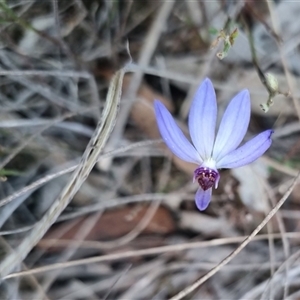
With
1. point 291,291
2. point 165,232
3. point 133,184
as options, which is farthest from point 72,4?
point 291,291

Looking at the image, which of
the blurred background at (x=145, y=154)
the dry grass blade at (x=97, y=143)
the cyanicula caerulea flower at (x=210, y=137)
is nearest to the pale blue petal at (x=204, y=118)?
the cyanicula caerulea flower at (x=210, y=137)

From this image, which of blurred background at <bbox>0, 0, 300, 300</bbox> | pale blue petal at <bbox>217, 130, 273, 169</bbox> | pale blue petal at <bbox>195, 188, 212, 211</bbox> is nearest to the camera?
pale blue petal at <bbox>217, 130, 273, 169</bbox>

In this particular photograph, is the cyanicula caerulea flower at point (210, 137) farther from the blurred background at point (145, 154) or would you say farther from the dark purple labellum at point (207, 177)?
the blurred background at point (145, 154)

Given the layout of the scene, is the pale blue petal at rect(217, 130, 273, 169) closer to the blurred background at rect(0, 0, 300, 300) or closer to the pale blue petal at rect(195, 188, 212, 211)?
the pale blue petal at rect(195, 188, 212, 211)

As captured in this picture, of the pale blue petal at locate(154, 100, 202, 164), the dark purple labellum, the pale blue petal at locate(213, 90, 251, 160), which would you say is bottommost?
the dark purple labellum

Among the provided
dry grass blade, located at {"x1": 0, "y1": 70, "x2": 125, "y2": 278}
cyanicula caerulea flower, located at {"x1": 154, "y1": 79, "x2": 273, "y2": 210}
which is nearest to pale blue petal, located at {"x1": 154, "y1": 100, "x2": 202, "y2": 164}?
cyanicula caerulea flower, located at {"x1": 154, "y1": 79, "x2": 273, "y2": 210}

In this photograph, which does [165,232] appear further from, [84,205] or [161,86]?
[161,86]

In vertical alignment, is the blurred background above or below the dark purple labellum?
above

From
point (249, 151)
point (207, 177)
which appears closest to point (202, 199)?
point (207, 177)
